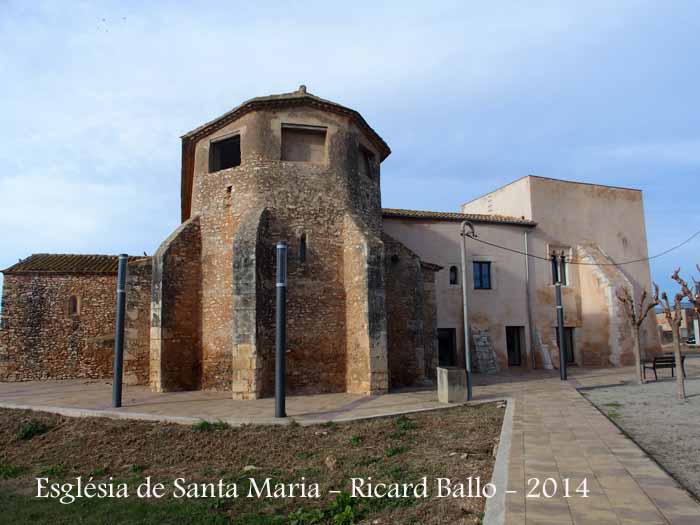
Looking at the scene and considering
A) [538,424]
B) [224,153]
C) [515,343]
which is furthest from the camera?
[515,343]

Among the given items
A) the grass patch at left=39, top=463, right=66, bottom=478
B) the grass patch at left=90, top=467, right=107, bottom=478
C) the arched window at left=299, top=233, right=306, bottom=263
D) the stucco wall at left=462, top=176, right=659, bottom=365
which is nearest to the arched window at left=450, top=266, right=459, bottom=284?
the stucco wall at left=462, top=176, right=659, bottom=365

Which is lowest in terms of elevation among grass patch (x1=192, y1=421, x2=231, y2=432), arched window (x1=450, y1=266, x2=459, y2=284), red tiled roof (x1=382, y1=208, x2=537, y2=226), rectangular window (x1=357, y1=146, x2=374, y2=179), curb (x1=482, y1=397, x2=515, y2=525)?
grass patch (x1=192, y1=421, x2=231, y2=432)

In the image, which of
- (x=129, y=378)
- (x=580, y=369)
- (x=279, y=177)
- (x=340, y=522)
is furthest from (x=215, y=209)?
(x=580, y=369)

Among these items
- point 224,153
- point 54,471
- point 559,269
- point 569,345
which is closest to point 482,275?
point 559,269

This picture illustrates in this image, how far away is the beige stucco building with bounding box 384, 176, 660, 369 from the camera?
19.8 metres

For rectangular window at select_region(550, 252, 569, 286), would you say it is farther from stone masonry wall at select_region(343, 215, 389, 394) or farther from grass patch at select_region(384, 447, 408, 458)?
grass patch at select_region(384, 447, 408, 458)

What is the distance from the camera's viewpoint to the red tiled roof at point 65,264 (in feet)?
54.6

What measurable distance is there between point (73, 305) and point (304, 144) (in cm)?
1032

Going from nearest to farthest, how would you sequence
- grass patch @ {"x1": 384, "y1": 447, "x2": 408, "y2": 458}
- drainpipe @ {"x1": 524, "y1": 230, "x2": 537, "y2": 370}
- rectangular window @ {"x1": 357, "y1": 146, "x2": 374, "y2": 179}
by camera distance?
grass patch @ {"x1": 384, "y1": 447, "x2": 408, "y2": 458}
rectangular window @ {"x1": 357, "y1": 146, "x2": 374, "y2": 179}
drainpipe @ {"x1": 524, "y1": 230, "x2": 537, "y2": 370}

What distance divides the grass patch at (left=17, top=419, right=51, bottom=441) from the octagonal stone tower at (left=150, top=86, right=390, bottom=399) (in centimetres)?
346

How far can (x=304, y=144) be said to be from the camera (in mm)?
13555

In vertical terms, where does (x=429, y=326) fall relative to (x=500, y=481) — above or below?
above

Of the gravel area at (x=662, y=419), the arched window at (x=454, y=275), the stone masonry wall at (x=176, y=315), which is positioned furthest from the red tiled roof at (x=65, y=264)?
the gravel area at (x=662, y=419)

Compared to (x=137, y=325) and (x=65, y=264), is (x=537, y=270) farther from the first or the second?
(x=65, y=264)
